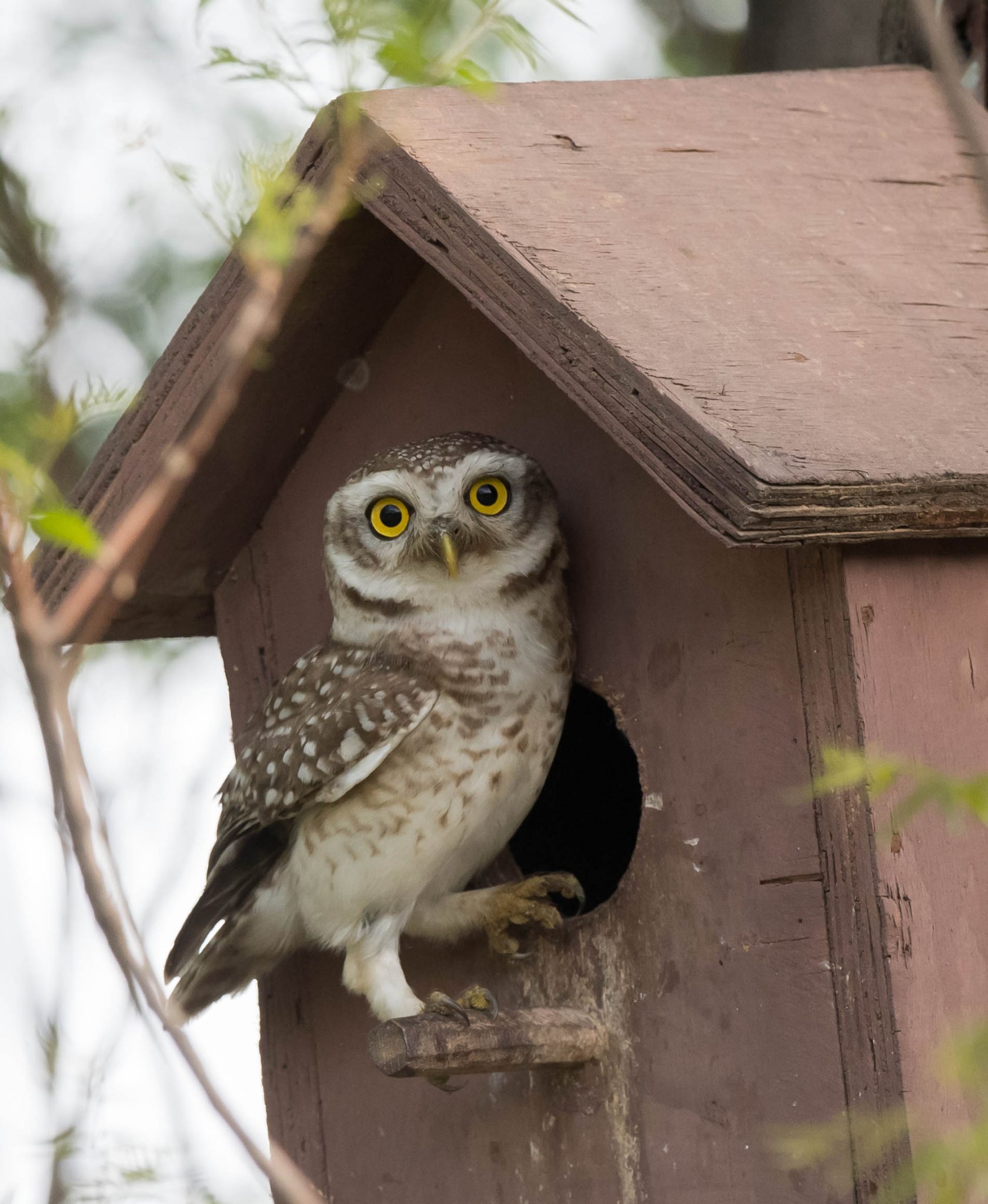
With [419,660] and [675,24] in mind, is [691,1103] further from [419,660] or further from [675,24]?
[675,24]

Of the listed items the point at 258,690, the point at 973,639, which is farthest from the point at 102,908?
the point at 258,690

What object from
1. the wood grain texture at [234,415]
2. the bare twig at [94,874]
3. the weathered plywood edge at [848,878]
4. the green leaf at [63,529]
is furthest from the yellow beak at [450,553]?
the bare twig at [94,874]

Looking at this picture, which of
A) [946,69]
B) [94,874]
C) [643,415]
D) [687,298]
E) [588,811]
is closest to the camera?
[94,874]

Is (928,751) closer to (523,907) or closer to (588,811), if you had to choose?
(523,907)

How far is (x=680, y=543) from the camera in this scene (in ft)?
7.64

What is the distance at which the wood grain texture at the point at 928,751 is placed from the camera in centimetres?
197

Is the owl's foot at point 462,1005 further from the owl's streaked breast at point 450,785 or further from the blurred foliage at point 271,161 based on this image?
the blurred foliage at point 271,161

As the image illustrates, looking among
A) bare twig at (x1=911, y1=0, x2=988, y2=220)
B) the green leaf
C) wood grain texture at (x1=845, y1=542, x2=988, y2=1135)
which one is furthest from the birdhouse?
the green leaf

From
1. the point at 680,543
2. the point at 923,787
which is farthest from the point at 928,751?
the point at 923,787

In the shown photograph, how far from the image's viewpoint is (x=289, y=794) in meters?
2.54

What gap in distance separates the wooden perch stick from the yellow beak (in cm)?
66

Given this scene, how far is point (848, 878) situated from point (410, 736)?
71 centimetres

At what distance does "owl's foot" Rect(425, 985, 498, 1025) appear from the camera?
2.30m

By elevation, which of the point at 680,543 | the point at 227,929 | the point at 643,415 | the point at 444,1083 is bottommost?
the point at 444,1083
